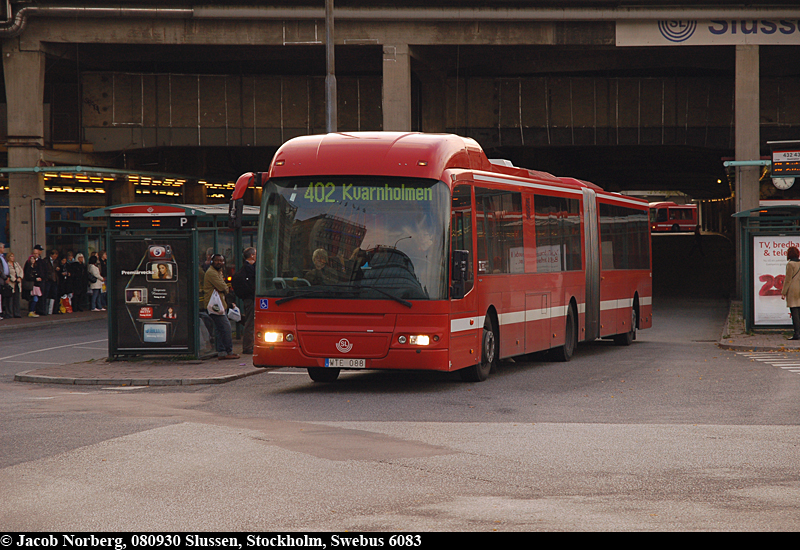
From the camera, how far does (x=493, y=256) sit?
48.7 feet

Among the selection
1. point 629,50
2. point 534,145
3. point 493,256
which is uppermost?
point 629,50

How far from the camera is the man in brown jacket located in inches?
686

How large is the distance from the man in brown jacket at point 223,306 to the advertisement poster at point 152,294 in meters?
0.47

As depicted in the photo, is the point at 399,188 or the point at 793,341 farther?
the point at 793,341

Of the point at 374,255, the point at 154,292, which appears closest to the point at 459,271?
the point at 374,255

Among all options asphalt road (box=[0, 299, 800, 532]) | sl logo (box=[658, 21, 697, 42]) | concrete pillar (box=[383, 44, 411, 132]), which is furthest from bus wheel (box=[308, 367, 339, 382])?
sl logo (box=[658, 21, 697, 42])

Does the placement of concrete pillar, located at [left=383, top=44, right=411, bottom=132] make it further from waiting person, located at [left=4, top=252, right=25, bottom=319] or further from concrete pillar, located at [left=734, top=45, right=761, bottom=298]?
waiting person, located at [left=4, top=252, right=25, bottom=319]

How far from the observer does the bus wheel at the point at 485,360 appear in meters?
14.5

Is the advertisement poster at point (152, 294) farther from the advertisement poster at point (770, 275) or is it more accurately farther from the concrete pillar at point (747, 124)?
the concrete pillar at point (747, 124)

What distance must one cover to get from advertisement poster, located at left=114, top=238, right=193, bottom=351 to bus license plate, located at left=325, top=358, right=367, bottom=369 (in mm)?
4598

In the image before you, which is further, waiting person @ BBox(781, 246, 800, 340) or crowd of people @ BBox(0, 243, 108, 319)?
crowd of people @ BBox(0, 243, 108, 319)
